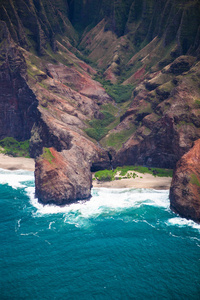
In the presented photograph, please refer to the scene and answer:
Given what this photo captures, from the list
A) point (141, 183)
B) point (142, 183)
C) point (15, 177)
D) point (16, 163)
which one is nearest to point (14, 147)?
point (16, 163)

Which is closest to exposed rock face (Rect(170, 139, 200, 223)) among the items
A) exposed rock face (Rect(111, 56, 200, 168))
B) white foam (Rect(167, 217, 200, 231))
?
white foam (Rect(167, 217, 200, 231))

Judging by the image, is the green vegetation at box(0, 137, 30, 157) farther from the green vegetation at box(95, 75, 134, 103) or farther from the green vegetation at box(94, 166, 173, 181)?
the green vegetation at box(95, 75, 134, 103)

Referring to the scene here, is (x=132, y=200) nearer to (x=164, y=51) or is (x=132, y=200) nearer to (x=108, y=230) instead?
(x=108, y=230)

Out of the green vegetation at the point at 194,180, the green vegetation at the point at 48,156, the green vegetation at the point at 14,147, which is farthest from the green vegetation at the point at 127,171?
the green vegetation at the point at 14,147

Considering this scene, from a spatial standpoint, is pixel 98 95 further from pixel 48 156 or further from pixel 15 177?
pixel 48 156

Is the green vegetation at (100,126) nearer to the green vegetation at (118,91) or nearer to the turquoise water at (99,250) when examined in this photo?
the green vegetation at (118,91)

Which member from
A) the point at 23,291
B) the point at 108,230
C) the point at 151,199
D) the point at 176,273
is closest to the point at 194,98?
the point at 151,199
